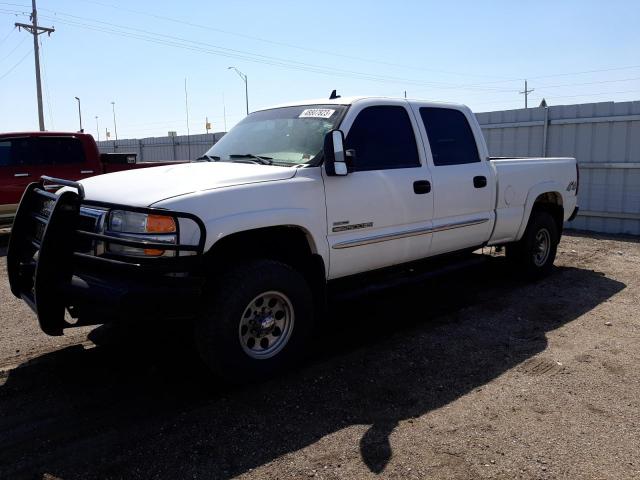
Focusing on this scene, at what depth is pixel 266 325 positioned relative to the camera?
386 cm

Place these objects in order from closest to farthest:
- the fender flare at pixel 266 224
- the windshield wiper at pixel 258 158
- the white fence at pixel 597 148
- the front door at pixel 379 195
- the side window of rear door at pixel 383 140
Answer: the fender flare at pixel 266 224
the front door at pixel 379 195
the windshield wiper at pixel 258 158
the side window of rear door at pixel 383 140
the white fence at pixel 597 148

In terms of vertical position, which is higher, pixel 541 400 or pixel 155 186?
pixel 155 186

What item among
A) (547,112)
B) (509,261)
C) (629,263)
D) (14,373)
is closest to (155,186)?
(14,373)

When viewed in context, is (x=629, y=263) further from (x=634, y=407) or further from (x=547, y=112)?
(x=634, y=407)

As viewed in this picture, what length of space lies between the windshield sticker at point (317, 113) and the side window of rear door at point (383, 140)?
24 centimetres

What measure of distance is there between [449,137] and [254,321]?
2.83m

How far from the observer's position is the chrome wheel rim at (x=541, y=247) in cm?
678

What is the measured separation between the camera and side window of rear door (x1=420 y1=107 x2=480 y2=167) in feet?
17.1

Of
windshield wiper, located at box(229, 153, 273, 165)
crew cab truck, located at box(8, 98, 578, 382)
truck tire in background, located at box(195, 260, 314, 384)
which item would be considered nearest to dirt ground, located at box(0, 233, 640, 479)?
truck tire in background, located at box(195, 260, 314, 384)

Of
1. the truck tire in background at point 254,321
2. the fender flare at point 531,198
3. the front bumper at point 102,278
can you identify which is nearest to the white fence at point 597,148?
the fender flare at point 531,198

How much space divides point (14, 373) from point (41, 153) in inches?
272

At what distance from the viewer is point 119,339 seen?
15.6 ft

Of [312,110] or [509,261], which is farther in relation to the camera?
[509,261]

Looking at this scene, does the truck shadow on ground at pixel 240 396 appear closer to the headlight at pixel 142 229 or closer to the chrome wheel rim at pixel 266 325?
the chrome wheel rim at pixel 266 325
